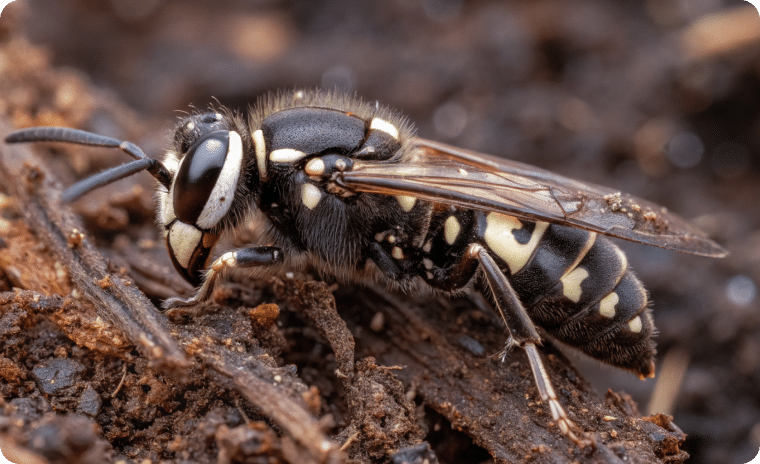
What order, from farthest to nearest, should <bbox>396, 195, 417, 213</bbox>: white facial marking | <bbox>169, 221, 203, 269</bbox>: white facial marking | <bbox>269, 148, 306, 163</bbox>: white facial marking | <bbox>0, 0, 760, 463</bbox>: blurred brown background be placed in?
<bbox>0, 0, 760, 463</bbox>: blurred brown background → <bbox>396, 195, 417, 213</bbox>: white facial marking → <bbox>269, 148, 306, 163</bbox>: white facial marking → <bbox>169, 221, 203, 269</bbox>: white facial marking

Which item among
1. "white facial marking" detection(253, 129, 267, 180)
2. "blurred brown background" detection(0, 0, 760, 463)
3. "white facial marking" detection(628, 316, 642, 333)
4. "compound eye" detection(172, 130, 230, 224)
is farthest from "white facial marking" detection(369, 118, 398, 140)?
"blurred brown background" detection(0, 0, 760, 463)

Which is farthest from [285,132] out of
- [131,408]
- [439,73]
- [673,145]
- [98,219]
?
[673,145]

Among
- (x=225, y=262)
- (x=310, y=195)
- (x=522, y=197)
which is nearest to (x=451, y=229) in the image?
(x=522, y=197)

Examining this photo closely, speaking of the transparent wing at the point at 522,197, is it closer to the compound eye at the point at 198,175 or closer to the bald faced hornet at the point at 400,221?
the bald faced hornet at the point at 400,221

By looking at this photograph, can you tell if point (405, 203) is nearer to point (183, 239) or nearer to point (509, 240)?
point (509, 240)

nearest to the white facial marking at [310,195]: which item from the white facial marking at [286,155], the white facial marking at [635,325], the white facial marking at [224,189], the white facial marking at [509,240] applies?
the white facial marking at [286,155]

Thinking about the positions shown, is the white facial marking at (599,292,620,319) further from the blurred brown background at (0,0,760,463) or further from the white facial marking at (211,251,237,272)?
the white facial marking at (211,251,237,272)

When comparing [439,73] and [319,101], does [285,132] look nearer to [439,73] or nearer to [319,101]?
[319,101]
